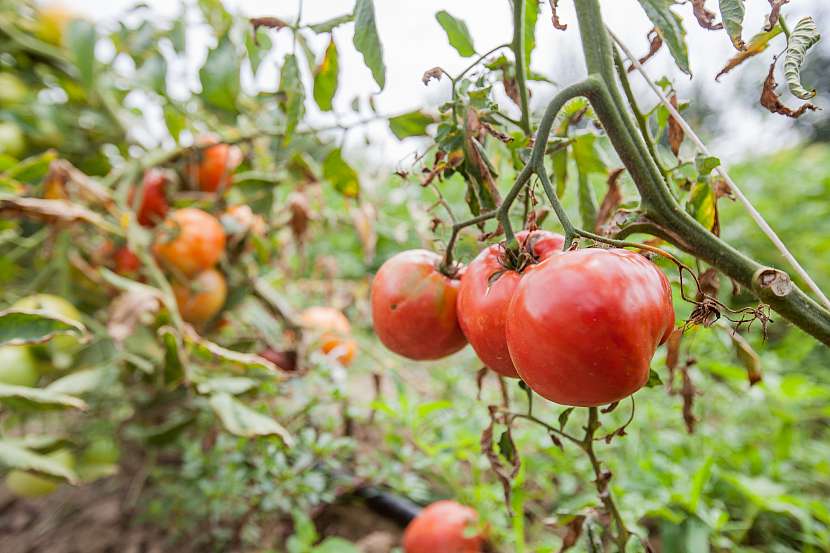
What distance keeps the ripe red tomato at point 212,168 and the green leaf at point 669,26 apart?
808mm

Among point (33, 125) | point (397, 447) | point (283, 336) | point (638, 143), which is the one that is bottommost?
point (397, 447)

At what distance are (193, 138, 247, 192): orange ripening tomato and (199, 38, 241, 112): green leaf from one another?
6.1 inches

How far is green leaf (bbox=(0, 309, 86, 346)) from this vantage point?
0.59 metres

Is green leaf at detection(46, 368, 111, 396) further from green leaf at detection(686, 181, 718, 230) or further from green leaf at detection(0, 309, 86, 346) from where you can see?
green leaf at detection(686, 181, 718, 230)

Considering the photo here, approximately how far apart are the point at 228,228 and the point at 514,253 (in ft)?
2.23

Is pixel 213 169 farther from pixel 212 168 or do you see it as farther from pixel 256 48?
pixel 256 48

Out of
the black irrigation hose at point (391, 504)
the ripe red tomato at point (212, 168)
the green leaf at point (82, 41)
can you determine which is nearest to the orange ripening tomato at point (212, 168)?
the ripe red tomato at point (212, 168)

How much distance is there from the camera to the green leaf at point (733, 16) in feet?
1.09

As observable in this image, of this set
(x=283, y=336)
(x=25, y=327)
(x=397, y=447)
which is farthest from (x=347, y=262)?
(x=25, y=327)

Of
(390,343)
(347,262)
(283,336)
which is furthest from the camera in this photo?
(347,262)

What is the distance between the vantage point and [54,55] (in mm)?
1147

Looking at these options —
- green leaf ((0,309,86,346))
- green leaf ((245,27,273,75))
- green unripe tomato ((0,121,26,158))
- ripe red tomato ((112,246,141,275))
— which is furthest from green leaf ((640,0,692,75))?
green unripe tomato ((0,121,26,158))

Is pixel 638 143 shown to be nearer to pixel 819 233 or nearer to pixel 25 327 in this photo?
pixel 25 327

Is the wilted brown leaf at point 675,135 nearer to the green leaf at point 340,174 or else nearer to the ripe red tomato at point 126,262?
the green leaf at point 340,174
